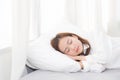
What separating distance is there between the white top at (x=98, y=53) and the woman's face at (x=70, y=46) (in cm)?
7

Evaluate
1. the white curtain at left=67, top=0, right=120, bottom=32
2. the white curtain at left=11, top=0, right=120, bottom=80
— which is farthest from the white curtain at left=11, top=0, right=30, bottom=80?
→ the white curtain at left=67, top=0, right=120, bottom=32

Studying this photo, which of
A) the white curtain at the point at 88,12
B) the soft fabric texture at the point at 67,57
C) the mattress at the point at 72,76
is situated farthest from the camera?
the white curtain at the point at 88,12

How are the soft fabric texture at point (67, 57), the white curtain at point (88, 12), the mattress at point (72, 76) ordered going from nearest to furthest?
the mattress at point (72, 76), the soft fabric texture at point (67, 57), the white curtain at point (88, 12)

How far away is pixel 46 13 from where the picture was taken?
1.63 meters

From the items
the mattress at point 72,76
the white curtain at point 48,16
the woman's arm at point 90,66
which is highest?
the white curtain at point 48,16

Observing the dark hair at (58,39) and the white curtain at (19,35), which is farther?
the dark hair at (58,39)

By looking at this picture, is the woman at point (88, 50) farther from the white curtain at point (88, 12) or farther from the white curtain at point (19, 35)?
the white curtain at point (88, 12)

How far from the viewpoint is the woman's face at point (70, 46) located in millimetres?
1319

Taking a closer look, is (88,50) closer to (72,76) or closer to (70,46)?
(70,46)

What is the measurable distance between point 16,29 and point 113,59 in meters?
0.59

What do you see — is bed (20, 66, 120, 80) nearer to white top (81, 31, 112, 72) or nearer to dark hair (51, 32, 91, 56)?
white top (81, 31, 112, 72)

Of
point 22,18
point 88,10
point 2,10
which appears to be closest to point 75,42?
point 22,18

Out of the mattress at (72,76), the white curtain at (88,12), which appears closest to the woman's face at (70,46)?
the mattress at (72,76)

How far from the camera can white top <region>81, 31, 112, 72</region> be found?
4.15ft
